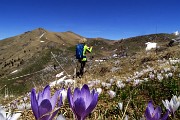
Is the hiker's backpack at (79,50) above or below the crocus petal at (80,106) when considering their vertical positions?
above

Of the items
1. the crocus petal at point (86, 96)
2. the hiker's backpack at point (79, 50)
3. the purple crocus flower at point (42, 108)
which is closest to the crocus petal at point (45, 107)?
the purple crocus flower at point (42, 108)

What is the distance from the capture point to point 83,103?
44.0 inches

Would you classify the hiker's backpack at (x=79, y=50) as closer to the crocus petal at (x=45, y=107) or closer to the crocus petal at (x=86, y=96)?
the crocus petal at (x=86, y=96)

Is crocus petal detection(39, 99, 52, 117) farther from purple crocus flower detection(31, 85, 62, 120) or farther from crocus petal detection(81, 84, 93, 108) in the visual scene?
crocus petal detection(81, 84, 93, 108)

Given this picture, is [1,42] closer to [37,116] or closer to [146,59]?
[146,59]

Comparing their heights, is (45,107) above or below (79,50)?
below

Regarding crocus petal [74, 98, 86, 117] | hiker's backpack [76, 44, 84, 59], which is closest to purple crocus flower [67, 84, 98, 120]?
crocus petal [74, 98, 86, 117]

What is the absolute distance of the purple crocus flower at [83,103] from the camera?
3.67 ft

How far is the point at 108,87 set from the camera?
6.03m

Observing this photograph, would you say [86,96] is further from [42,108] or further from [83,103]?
[42,108]

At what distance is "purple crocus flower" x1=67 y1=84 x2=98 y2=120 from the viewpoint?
1117mm

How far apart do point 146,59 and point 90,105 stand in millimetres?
19424

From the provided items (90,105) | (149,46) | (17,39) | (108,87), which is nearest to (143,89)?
(108,87)

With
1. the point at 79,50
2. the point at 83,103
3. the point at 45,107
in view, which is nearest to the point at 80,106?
the point at 83,103
